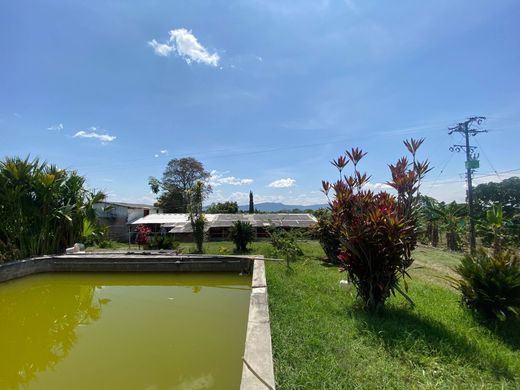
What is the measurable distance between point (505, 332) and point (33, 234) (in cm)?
1256

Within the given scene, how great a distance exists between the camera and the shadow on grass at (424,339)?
2.85 meters

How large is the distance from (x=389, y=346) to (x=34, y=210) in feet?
37.9

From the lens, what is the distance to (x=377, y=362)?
110 inches

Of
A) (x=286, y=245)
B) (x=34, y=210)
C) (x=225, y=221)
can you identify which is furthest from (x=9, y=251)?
(x=225, y=221)

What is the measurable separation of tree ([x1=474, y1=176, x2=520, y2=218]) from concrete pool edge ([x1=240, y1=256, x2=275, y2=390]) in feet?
106

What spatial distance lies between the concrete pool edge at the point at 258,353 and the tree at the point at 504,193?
106 feet

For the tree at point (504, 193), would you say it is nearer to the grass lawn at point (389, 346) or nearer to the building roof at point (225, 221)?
the building roof at point (225, 221)

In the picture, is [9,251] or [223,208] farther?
[223,208]

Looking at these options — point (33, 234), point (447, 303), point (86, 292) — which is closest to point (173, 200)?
point (33, 234)

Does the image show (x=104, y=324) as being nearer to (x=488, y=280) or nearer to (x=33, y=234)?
(x=488, y=280)

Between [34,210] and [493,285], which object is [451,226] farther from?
[34,210]

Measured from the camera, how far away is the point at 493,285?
3889mm

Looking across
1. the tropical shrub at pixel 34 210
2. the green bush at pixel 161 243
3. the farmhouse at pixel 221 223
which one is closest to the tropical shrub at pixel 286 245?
the green bush at pixel 161 243

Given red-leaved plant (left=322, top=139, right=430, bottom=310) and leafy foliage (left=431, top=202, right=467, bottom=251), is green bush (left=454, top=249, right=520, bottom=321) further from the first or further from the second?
leafy foliage (left=431, top=202, right=467, bottom=251)
